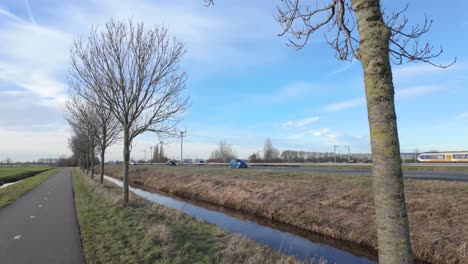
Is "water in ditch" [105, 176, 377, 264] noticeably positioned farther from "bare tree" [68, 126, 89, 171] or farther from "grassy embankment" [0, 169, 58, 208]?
"bare tree" [68, 126, 89, 171]

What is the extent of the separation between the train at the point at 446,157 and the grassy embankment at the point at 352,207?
37.0 m

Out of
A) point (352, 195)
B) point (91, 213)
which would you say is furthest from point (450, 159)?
point (91, 213)

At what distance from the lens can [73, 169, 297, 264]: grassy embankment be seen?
24.2 ft

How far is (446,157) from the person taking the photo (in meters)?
52.2

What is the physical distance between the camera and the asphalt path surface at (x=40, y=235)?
7.40m

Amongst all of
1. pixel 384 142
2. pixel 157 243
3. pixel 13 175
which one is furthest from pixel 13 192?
pixel 13 175

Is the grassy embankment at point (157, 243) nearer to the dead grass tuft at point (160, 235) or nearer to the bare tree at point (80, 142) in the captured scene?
the dead grass tuft at point (160, 235)

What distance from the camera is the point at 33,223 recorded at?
1143cm

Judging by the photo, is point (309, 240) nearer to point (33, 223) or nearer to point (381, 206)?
point (33, 223)

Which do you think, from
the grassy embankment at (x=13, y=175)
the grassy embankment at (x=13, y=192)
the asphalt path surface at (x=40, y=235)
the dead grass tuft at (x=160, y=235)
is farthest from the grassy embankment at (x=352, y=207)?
the grassy embankment at (x=13, y=175)

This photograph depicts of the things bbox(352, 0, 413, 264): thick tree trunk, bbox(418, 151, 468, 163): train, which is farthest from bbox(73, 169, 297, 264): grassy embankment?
bbox(418, 151, 468, 163): train

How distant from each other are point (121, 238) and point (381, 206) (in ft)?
24.0

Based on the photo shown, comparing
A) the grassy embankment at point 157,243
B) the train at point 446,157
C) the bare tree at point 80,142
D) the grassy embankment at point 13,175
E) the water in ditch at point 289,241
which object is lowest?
the water in ditch at point 289,241

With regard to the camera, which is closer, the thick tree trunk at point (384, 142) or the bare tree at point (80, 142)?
the thick tree trunk at point (384, 142)
